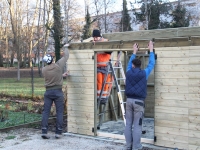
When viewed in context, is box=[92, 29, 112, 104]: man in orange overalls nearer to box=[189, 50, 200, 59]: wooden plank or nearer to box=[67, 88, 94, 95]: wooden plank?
box=[67, 88, 94, 95]: wooden plank

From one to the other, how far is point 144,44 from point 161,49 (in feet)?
1.23

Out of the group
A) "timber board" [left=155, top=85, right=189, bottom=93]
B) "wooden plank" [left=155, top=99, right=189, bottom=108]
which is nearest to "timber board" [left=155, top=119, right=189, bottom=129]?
"wooden plank" [left=155, top=99, right=189, bottom=108]

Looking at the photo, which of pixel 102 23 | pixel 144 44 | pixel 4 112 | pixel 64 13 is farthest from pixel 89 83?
pixel 102 23

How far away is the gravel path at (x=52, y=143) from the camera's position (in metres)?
5.95

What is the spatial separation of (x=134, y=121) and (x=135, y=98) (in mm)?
458

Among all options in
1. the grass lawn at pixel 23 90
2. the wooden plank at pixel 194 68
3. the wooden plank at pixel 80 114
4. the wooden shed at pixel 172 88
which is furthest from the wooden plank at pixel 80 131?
the grass lawn at pixel 23 90

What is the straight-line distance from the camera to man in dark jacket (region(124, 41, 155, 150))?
545cm

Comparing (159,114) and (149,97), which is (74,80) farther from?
(149,97)

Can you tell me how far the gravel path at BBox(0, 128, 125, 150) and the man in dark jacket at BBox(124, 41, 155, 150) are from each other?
0.44 meters

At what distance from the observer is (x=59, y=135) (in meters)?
6.72

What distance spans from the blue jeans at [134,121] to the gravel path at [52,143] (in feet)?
1.21

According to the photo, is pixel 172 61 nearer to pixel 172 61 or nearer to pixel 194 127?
pixel 172 61

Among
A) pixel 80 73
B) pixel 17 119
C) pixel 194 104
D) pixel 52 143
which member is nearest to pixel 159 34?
pixel 80 73

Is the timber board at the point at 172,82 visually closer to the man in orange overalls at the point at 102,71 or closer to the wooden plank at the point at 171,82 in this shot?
the wooden plank at the point at 171,82
